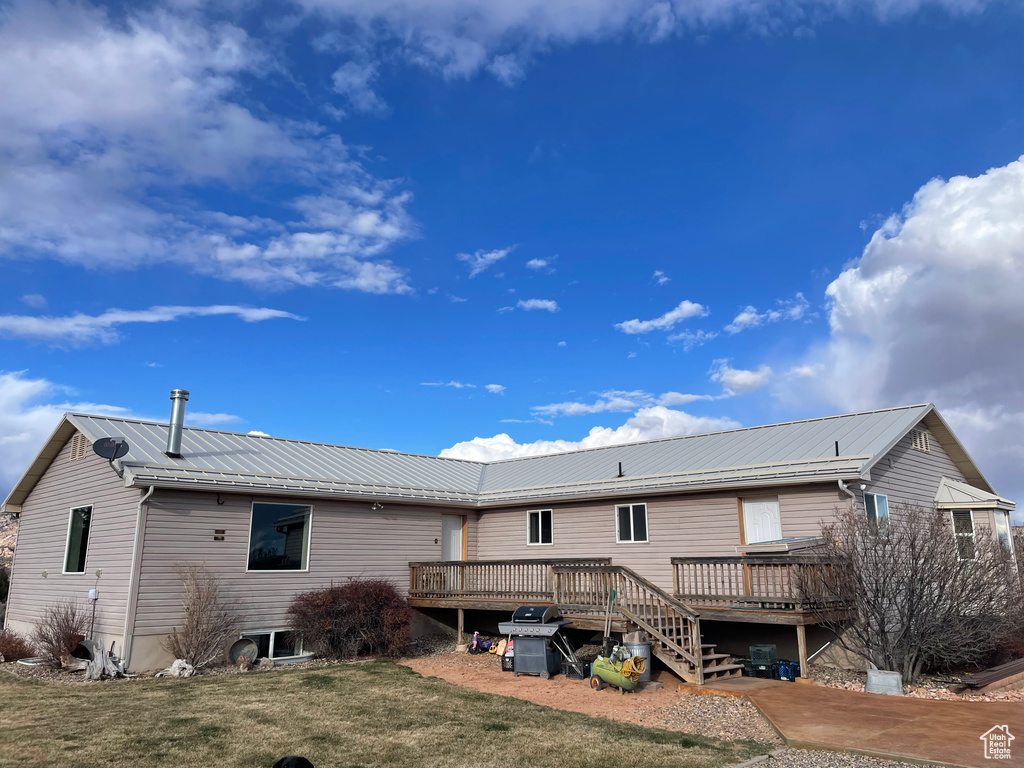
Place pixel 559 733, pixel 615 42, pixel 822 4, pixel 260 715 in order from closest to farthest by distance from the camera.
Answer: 1. pixel 559 733
2. pixel 260 715
3. pixel 822 4
4. pixel 615 42

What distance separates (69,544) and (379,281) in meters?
12.0

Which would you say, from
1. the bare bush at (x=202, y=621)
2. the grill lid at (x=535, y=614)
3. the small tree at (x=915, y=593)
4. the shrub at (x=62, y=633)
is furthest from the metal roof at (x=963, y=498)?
the shrub at (x=62, y=633)

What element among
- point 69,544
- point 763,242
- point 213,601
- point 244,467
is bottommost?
point 213,601

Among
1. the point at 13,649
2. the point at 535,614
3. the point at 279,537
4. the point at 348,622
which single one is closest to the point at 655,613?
the point at 535,614

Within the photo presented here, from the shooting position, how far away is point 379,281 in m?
23.6

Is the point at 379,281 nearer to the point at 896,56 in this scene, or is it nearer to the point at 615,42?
the point at 615,42

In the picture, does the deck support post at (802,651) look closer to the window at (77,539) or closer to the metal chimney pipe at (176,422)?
the metal chimney pipe at (176,422)

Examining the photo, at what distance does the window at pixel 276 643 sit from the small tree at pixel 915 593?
10757mm

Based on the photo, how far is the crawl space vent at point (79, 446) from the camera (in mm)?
16172

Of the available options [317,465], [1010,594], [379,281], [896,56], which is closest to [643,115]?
[896,56]

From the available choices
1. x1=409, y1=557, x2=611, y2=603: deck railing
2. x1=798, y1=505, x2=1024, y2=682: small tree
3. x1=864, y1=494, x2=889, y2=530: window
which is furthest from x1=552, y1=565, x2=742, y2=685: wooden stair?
x1=864, y1=494, x2=889, y2=530: window

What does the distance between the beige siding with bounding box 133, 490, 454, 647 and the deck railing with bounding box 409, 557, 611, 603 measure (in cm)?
68

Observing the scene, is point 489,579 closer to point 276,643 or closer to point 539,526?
point 539,526

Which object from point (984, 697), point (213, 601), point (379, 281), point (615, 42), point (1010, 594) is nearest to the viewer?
point (984, 697)
